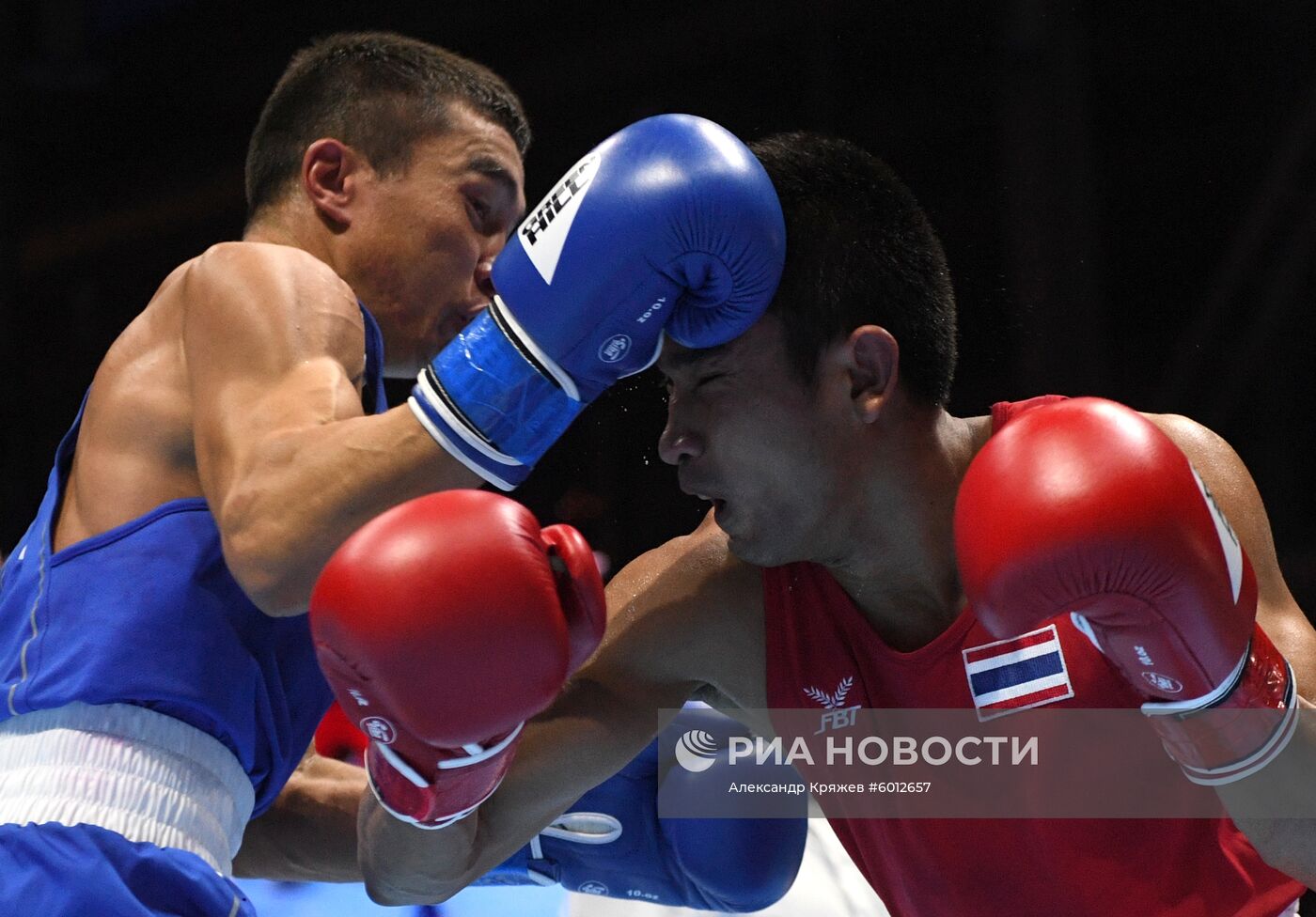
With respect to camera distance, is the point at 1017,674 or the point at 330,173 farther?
the point at 330,173

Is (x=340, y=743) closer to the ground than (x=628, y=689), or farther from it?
closer to the ground

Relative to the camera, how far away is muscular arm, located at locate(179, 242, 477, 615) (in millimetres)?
1805

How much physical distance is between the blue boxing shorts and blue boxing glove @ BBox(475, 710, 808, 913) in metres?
1.10

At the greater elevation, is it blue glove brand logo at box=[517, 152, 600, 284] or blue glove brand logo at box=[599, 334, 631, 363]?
blue glove brand logo at box=[517, 152, 600, 284]

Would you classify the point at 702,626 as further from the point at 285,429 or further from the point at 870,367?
the point at 285,429

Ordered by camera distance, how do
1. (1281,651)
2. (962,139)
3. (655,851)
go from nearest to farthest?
(1281,651)
(655,851)
(962,139)

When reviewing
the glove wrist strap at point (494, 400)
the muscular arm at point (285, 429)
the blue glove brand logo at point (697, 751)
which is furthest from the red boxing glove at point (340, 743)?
the glove wrist strap at point (494, 400)

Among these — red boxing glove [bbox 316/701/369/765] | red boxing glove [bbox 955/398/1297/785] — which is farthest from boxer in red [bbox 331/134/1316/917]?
red boxing glove [bbox 316/701/369/765]

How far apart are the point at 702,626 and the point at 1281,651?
930 millimetres

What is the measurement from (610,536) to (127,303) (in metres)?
3.63

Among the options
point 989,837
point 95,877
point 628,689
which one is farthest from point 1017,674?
point 95,877

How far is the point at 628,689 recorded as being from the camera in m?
2.54

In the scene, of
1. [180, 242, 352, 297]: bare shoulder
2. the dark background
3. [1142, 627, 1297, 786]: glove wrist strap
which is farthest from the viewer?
the dark background

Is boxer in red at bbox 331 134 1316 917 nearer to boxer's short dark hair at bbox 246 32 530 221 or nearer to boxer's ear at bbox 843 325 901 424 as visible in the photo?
boxer's ear at bbox 843 325 901 424
